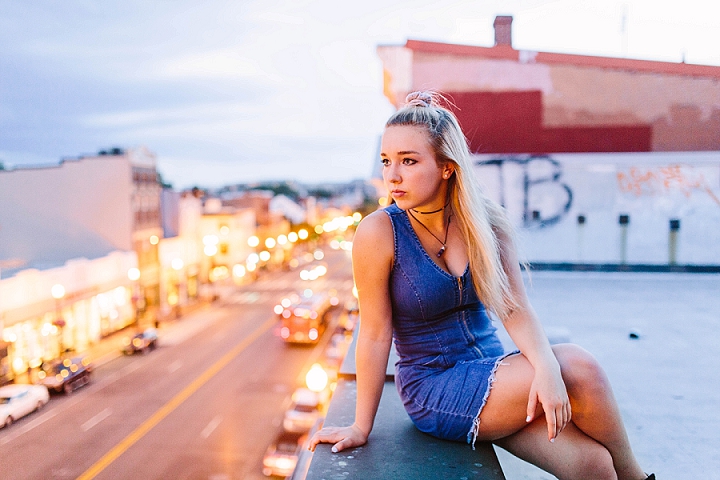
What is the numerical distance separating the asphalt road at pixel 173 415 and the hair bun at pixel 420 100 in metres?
5.87

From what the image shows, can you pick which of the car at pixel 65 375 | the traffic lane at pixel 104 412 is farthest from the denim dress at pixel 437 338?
the car at pixel 65 375

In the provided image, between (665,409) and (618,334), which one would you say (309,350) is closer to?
(618,334)

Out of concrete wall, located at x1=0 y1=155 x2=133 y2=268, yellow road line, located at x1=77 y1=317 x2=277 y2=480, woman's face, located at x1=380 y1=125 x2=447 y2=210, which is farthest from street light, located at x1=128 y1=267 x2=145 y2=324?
woman's face, located at x1=380 y1=125 x2=447 y2=210

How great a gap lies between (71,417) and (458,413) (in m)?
13.3

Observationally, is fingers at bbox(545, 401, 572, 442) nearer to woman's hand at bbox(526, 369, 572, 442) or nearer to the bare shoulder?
woman's hand at bbox(526, 369, 572, 442)

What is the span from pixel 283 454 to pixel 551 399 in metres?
11.8

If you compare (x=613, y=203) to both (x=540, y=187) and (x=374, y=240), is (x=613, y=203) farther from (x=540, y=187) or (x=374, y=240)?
(x=374, y=240)

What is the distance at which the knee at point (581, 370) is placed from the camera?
1801 millimetres

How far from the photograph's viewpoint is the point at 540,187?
8.90 meters

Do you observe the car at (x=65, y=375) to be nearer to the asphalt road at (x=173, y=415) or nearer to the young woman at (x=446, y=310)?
the asphalt road at (x=173, y=415)

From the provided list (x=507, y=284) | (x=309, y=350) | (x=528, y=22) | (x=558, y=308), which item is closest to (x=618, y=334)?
(x=558, y=308)

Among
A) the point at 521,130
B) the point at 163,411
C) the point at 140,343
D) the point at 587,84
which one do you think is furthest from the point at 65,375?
the point at 587,84

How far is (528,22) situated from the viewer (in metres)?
9.74

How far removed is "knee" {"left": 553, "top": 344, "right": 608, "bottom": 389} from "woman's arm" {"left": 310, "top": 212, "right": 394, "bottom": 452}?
0.59 meters
